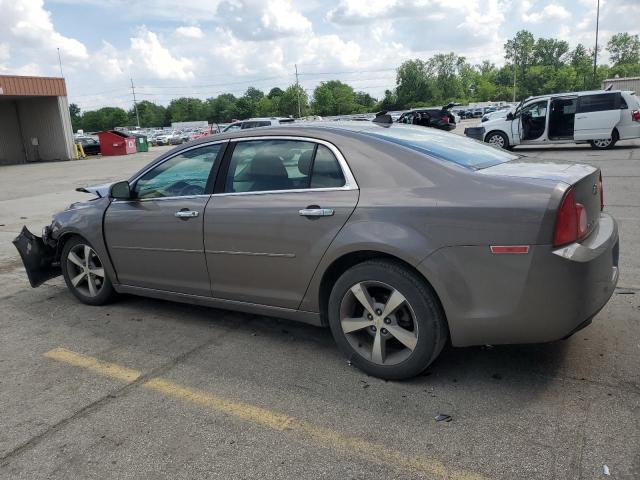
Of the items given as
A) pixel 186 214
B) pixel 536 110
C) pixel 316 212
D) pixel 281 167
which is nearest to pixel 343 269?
pixel 316 212

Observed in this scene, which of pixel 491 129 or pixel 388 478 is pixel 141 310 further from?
pixel 491 129

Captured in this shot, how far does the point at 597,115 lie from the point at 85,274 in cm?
1599

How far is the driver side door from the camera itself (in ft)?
13.4

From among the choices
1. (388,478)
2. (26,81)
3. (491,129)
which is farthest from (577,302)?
(26,81)

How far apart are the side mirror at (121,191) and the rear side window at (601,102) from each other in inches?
619

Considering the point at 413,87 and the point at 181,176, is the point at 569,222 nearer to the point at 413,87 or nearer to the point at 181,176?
the point at 181,176

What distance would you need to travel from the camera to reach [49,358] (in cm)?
399

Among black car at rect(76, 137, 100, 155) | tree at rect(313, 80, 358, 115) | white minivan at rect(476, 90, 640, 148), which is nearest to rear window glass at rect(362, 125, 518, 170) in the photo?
white minivan at rect(476, 90, 640, 148)

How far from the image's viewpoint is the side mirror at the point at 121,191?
447 cm

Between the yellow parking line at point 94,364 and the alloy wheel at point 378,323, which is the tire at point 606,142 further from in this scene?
the yellow parking line at point 94,364

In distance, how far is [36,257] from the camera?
5.32 meters

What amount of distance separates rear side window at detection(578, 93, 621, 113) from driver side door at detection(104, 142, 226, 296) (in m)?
15.5

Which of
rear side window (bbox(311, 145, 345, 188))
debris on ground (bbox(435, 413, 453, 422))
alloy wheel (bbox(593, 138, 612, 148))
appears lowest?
debris on ground (bbox(435, 413, 453, 422))

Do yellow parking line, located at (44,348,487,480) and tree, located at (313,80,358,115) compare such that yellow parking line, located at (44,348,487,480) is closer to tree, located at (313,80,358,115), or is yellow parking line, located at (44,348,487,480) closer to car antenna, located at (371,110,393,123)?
car antenna, located at (371,110,393,123)
